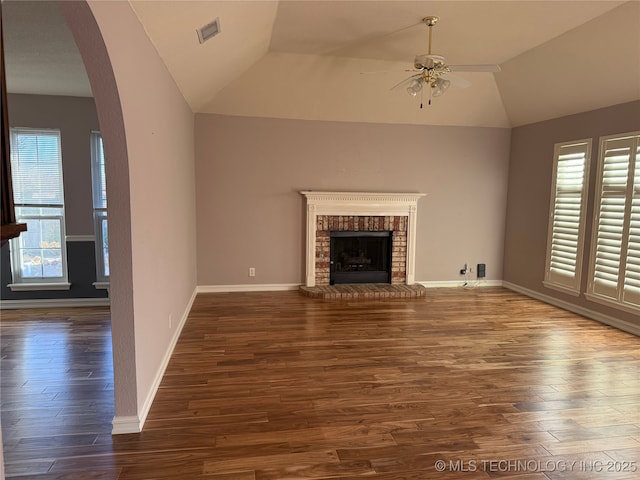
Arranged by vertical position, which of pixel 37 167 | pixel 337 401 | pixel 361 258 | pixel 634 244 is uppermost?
pixel 37 167

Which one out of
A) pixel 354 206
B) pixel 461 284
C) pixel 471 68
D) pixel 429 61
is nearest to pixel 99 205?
pixel 354 206

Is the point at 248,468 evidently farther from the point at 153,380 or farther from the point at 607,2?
the point at 607,2

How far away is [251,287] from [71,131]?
3.04 m

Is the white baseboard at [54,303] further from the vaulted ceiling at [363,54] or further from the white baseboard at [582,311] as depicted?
the white baseboard at [582,311]

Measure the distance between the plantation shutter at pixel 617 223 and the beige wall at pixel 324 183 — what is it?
Answer: 174 centimetres

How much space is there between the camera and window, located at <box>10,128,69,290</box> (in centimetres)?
496

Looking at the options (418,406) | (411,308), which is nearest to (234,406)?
(418,406)

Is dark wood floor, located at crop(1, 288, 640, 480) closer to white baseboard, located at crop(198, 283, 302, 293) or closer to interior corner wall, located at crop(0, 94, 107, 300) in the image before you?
interior corner wall, located at crop(0, 94, 107, 300)

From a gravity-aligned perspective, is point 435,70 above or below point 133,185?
above

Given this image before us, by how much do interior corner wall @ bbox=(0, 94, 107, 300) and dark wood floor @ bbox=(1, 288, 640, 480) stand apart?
31.0 inches

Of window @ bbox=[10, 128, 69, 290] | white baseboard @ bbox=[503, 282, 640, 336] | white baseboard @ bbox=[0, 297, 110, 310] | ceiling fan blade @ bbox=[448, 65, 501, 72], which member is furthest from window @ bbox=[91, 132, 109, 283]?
white baseboard @ bbox=[503, 282, 640, 336]

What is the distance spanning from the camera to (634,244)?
4137 mm

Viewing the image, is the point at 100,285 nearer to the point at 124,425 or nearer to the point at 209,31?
the point at 124,425

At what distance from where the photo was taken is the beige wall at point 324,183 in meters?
5.48
